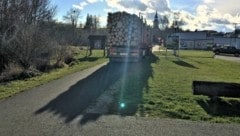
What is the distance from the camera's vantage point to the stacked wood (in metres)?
29.7

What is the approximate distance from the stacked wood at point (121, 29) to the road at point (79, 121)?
18.1 meters

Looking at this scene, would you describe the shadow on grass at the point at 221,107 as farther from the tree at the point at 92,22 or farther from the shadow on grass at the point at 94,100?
the tree at the point at 92,22

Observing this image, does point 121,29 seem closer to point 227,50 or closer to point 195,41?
point 227,50

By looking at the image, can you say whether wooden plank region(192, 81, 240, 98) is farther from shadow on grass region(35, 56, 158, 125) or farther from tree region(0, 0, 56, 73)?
tree region(0, 0, 56, 73)

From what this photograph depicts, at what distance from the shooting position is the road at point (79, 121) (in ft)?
24.8

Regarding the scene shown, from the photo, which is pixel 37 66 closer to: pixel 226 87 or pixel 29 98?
pixel 29 98

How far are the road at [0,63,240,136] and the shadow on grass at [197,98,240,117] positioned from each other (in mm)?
1462

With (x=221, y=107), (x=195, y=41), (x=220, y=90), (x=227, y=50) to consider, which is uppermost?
(x=195, y=41)

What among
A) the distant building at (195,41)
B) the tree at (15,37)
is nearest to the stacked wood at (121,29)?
the tree at (15,37)

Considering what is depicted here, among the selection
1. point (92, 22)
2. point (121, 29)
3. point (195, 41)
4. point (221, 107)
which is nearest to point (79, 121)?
point (221, 107)

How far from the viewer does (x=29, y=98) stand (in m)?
11.5

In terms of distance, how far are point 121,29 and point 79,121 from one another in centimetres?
2203

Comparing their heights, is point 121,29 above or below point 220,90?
above

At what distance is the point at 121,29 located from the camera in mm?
30047
